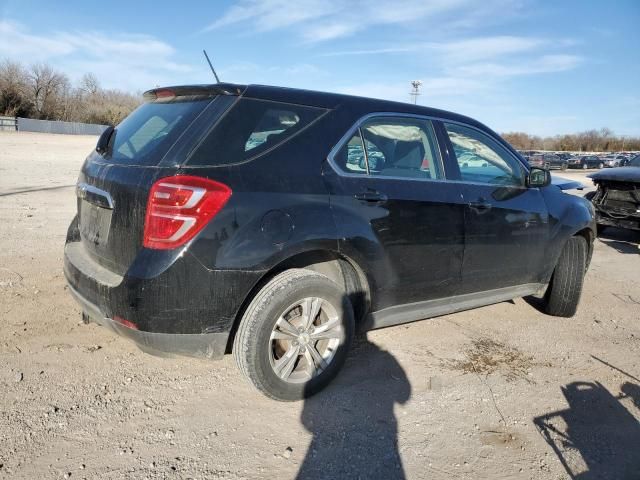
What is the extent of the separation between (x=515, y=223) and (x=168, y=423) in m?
2.92

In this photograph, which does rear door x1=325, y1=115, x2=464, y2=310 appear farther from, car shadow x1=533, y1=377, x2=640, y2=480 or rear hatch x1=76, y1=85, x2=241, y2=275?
car shadow x1=533, y1=377, x2=640, y2=480

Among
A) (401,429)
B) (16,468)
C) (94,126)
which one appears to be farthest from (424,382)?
(94,126)

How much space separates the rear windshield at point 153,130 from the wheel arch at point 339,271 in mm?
945

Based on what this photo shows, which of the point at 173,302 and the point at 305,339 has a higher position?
the point at 173,302

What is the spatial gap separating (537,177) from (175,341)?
321 centimetres

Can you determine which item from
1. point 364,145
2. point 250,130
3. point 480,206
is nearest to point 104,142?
point 250,130

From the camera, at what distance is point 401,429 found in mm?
2834

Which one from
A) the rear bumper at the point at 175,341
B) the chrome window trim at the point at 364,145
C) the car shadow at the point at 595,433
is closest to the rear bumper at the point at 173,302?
the rear bumper at the point at 175,341

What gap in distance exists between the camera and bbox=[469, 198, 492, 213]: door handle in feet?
12.0

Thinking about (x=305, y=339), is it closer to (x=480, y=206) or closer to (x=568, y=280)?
(x=480, y=206)

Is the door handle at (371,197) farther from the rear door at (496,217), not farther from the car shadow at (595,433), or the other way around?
the car shadow at (595,433)

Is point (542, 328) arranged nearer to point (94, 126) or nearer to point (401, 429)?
point (401, 429)

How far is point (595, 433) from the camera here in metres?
2.90

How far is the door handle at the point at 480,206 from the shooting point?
3669mm
